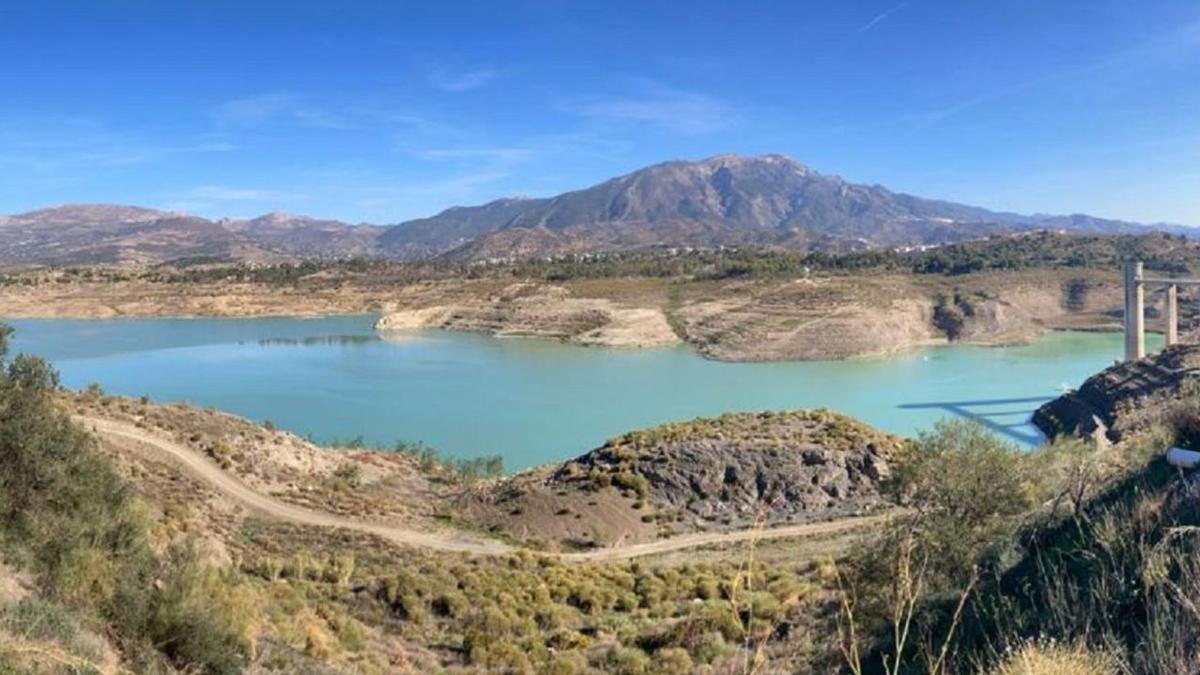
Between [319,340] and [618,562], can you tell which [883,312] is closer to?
[319,340]

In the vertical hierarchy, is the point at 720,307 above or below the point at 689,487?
above

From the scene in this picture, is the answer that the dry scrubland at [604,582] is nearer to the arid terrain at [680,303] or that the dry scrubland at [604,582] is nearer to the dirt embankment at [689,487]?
the dirt embankment at [689,487]

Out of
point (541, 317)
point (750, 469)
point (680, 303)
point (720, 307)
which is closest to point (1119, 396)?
point (750, 469)

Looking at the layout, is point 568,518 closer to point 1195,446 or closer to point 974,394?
point 1195,446

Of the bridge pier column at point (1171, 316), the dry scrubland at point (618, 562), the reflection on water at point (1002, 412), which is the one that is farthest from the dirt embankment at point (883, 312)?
the dry scrubland at point (618, 562)

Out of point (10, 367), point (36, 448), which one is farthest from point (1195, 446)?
point (10, 367)

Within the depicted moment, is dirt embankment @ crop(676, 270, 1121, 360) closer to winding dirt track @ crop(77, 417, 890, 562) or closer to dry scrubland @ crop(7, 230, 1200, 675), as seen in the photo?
dry scrubland @ crop(7, 230, 1200, 675)
